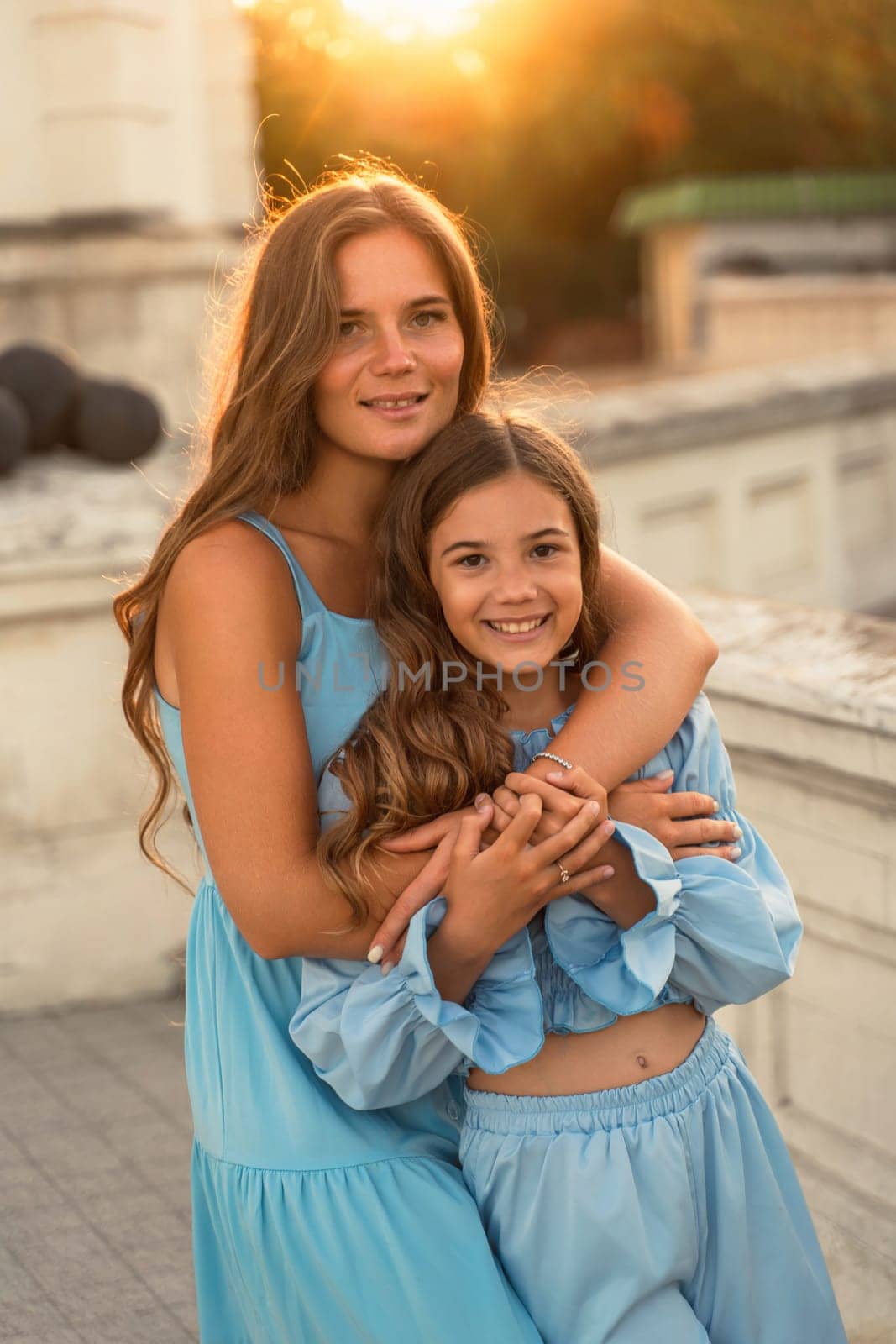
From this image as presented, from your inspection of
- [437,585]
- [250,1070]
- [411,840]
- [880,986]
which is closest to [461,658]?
[437,585]

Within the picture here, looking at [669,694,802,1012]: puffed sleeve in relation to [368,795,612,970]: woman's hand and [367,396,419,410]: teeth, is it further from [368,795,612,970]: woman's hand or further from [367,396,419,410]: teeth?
[367,396,419,410]: teeth

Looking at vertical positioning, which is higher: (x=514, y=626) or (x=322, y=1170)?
(x=514, y=626)

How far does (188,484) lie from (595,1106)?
3.89ft

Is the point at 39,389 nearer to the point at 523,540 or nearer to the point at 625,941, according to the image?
the point at 523,540

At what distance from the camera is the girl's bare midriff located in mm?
1976

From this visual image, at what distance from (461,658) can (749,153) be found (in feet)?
79.1

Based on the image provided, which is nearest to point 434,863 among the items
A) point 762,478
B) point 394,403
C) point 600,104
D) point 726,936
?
point 726,936

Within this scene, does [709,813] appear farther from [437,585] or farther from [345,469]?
[345,469]

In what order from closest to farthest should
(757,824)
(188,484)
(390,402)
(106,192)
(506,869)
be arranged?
(506,869) → (390,402) → (188,484) → (757,824) → (106,192)

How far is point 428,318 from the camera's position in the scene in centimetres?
213

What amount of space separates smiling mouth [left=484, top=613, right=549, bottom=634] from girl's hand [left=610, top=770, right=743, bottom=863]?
246 mm

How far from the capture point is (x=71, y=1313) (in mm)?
2918

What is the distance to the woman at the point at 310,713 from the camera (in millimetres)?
1929

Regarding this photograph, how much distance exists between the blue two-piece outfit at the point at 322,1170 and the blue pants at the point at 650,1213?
0.23 ft
